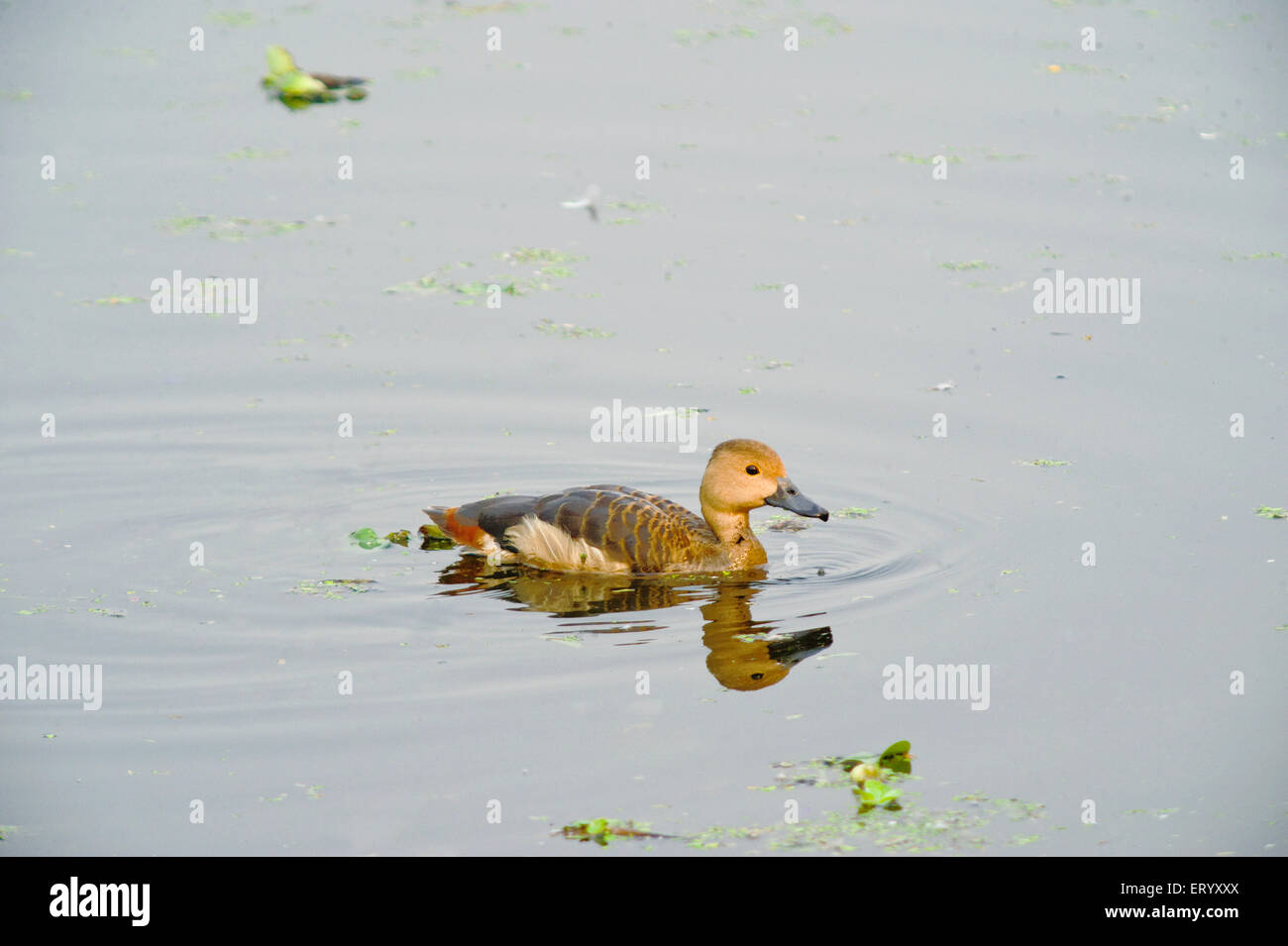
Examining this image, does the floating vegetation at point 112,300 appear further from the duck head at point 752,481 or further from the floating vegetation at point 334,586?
the duck head at point 752,481

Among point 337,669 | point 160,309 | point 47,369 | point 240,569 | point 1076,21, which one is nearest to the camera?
point 337,669

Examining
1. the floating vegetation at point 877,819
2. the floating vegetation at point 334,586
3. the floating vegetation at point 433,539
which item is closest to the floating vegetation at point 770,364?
the floating vegetation at point 433,539

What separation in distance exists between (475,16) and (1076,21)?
7.34 m

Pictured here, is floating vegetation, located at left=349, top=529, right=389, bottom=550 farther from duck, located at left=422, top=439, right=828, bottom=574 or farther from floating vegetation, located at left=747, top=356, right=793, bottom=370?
floating vegetation, located at left=747, top=356, right=793, bottom=370

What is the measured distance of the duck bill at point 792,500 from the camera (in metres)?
9.80

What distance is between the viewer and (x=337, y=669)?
27.2ft

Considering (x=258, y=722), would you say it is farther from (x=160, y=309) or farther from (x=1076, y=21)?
(x=1076, y=21)

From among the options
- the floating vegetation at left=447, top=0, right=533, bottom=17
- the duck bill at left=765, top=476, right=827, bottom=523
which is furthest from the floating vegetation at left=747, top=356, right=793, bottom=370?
the floating vegetation at left=447, top=0, right=533, bottom=17

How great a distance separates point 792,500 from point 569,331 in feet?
11.2

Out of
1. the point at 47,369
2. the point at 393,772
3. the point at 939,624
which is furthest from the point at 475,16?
the point at 393,772

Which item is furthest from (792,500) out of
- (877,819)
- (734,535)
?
(877,819)

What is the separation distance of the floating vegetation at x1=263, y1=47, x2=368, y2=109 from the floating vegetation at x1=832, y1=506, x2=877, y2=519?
8.80 m

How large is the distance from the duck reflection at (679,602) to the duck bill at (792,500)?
0.48 m

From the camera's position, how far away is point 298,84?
16.6 metres
